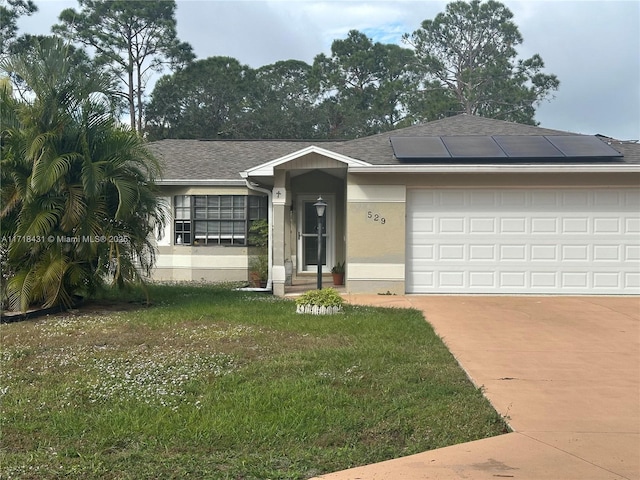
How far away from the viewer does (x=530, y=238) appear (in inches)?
519

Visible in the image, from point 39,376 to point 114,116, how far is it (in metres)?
5.86

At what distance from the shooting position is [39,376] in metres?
6.28

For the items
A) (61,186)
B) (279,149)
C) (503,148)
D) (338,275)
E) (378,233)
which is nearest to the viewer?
(61,186)

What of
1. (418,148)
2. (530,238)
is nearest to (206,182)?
(418,148)

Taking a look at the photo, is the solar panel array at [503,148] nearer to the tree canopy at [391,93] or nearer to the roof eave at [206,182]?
the roof eave at [206,182]

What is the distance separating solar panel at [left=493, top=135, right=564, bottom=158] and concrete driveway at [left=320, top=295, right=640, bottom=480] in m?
3.29

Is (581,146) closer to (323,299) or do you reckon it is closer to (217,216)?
(323,299)

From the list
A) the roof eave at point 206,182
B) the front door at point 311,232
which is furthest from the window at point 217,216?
the front door at point 311,232

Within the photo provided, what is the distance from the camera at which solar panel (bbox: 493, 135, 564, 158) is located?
13.0 m

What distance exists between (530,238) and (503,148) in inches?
82.5

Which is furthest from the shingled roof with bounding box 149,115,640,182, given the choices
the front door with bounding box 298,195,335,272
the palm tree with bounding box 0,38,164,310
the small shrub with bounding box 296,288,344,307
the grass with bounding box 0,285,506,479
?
the grass with bounding box 0,285,506,479

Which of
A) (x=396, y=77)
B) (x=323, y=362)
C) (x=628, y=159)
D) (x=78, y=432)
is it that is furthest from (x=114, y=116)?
(x=396, y=77)

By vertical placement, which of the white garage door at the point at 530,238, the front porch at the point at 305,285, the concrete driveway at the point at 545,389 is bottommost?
the concrete driveway at the point at 545,389

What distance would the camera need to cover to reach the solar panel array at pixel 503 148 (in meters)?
13.0
